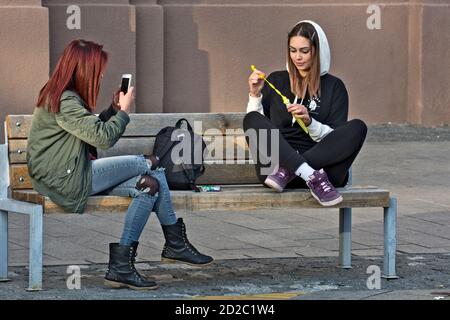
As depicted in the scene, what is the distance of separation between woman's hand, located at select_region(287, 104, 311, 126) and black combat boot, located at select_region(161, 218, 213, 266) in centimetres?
85

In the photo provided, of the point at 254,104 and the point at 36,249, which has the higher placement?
the point at 254,104

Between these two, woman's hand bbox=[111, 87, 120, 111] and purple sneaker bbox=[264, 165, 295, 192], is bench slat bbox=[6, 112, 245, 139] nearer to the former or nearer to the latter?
woman's hand bbox=[111, 87, 120, 111]

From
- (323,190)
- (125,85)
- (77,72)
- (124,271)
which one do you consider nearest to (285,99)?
(323,190)

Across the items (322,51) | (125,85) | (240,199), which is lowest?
(240,199)

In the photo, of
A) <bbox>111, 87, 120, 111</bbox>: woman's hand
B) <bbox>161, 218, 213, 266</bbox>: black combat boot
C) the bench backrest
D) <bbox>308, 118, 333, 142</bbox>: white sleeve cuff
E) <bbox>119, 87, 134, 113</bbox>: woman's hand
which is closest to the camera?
<bbox>119, 87, 134, 113</bbox>: woman's hand

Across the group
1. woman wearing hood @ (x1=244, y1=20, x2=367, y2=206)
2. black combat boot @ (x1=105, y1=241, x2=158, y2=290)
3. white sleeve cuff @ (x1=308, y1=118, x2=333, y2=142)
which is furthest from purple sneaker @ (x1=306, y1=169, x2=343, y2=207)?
black combat boot @ (x1=105, y1=241, x2=158, y2=290)

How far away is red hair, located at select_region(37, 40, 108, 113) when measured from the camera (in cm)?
648

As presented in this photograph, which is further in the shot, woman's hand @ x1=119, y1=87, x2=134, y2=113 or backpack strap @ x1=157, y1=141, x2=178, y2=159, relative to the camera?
backpack strap @ x1=157, y1=141, x2=178, y2=159

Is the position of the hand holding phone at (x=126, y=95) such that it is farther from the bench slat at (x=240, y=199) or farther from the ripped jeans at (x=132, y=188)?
the bench slat at (x=240, y=199)

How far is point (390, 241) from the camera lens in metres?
6.93

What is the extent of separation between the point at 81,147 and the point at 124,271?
68 cm

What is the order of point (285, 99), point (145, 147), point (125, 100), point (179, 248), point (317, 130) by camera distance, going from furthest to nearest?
point (145, 147), point (285, 99), point (317, 130), point (179, 248), point (125, 100)

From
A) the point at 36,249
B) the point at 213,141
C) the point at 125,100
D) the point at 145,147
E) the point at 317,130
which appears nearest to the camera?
the point at 36,249

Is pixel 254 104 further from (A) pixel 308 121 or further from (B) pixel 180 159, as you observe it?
(B) pixel 180 159
